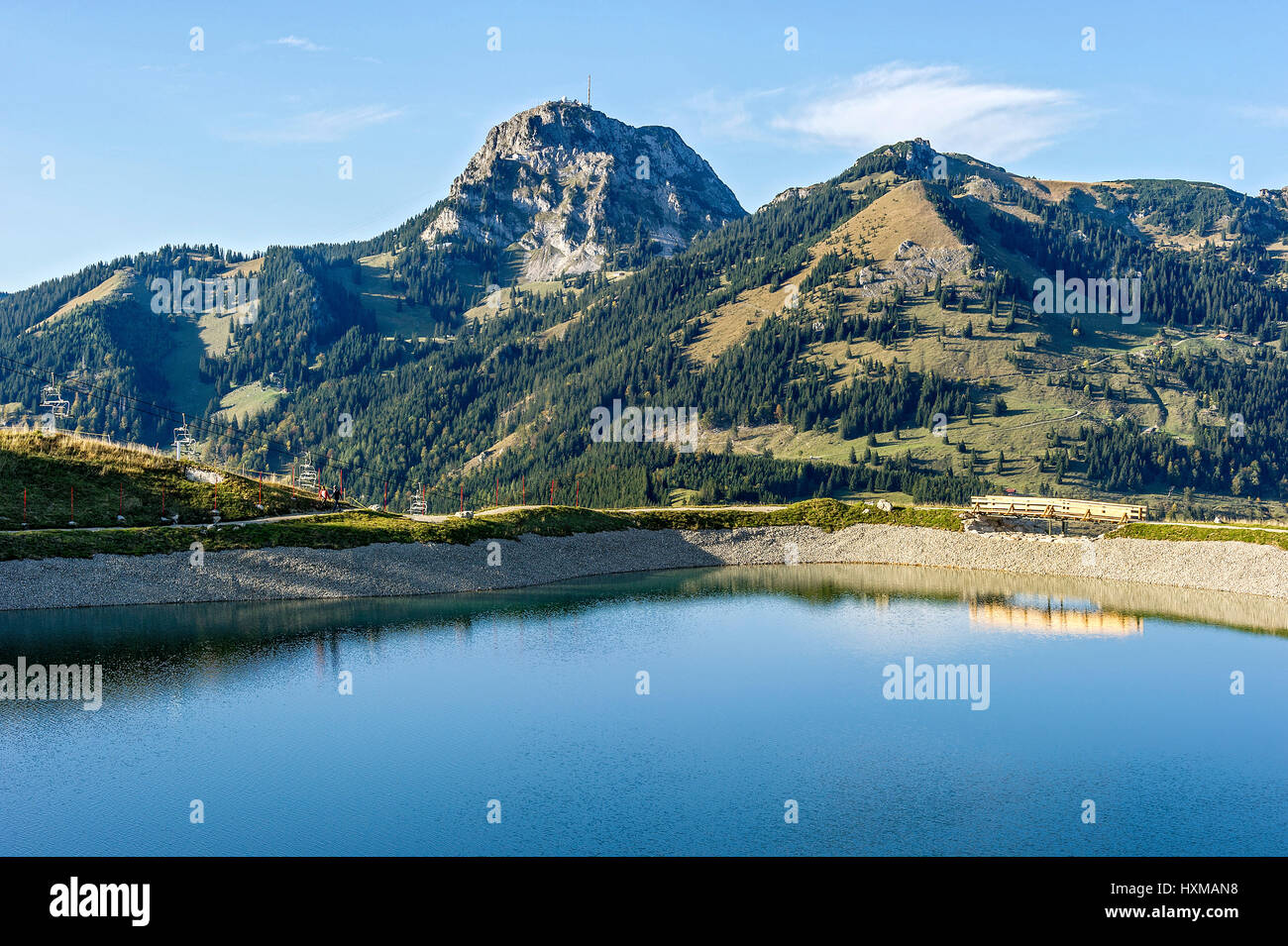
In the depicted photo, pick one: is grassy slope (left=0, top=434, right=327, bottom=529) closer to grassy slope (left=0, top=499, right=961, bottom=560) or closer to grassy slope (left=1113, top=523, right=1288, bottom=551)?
grassy slope (left=0, top=499, right=961, bottom=560)

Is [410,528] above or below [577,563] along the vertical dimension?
above

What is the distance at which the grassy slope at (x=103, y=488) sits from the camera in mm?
95812

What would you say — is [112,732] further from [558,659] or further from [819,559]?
[819,559]

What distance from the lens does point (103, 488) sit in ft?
333

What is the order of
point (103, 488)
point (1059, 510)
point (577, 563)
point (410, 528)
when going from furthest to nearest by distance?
point (1059, 510)
point (577, 563)
point (410, 528)
point (103, 488)

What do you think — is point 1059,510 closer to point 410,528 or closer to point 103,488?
point 410,528

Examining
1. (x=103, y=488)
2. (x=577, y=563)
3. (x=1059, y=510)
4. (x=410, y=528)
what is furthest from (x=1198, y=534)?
(x=103, y=488)

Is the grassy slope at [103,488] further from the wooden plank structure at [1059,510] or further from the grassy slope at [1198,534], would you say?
the grassy slope at [1198,534]

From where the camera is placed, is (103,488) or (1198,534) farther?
(1198,534)

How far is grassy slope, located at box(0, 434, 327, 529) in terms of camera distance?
95.8 m

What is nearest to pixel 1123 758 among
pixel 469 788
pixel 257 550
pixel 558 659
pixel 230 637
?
pixel 469 788

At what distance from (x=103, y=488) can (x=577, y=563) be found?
50.3 meters

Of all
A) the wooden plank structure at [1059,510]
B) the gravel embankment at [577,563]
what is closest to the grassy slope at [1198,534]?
the gravel embankment at [577,563]

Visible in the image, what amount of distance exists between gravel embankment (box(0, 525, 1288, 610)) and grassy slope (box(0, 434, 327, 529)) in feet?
35.9
